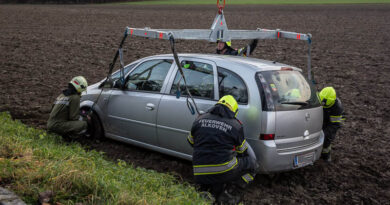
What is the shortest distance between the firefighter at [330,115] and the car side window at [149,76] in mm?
2594

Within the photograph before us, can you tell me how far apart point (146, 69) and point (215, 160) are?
243 cm

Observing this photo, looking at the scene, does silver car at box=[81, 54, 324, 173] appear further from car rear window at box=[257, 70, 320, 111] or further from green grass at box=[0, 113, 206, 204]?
green grass at box=[0, 113, 206, 204]

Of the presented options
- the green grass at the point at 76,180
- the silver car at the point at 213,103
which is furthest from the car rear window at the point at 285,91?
the green grass at the point at 76,180

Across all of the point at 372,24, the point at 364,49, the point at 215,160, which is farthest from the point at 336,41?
the point at 215,160

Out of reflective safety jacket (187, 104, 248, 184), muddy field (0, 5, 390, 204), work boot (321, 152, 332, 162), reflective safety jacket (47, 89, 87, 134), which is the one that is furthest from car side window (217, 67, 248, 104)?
reflective safety jacket (47, 89, 87, 134)

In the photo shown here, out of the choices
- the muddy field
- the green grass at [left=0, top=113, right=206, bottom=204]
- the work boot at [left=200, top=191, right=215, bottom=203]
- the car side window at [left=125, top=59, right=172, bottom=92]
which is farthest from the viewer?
the car side window at [left=125, top=59, right=172, bottom=92]

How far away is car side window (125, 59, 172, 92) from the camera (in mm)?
6117

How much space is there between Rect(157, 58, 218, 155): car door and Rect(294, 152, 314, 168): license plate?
1363 millimetres

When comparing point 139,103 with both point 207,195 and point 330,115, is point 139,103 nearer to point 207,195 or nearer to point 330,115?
point 207,195

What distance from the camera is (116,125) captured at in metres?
6.57

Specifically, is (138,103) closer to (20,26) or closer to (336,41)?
(336,41)

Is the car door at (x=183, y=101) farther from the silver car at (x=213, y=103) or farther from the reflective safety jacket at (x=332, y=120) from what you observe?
the reflective safety jacket at (x=332, y=120)

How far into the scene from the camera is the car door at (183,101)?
18.0 ft

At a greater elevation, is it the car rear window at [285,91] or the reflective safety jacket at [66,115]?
the car rear window at [285,91]
